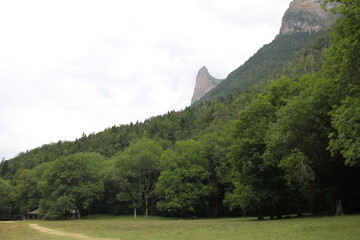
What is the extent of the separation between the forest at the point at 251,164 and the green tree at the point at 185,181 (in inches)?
8.6

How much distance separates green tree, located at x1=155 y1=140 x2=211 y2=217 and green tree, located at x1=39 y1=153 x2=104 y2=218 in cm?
2058

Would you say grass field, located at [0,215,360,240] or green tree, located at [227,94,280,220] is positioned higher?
green tree, located at [227,94,280,220]

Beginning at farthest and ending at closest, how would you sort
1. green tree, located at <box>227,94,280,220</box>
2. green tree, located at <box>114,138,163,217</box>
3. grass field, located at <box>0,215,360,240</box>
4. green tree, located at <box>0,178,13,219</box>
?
green tree, located at <box>0,178,13,219</box>
green tree, located at <box>114,138,163,217</box>
green tree, located at <box>227,94,280,220</box>
grass field, located at <box>0,215,360,240</box>

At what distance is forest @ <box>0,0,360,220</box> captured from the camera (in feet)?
68.4

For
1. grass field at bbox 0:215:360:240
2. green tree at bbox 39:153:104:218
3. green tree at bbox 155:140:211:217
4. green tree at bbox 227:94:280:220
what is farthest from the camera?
green tree at bbox 39:153:104:218

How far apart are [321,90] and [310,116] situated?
2730 millimetres

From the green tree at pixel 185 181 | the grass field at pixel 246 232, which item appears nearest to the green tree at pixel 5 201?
the green tree at pixel 185 181

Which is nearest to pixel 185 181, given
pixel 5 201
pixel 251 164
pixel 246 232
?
pixel 251 164

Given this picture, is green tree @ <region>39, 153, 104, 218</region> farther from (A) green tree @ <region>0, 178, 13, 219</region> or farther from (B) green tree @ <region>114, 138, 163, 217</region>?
(A) green tree @ <region>0, 178, 13, 219</region>

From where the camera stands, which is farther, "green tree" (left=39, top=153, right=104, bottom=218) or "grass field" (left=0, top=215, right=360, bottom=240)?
"green tree" (left=39, top=153, right=104, bottom=218)

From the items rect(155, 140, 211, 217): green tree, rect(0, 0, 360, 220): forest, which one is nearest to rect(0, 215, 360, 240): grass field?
rect(0, 0, 360, 220): forest

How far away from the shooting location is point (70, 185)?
243ft

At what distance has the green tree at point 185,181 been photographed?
59.8m

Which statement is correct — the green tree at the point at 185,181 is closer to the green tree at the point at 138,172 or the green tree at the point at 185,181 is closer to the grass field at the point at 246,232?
the green tree at the point at 138,172
